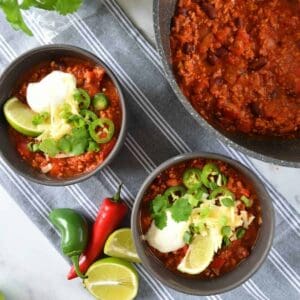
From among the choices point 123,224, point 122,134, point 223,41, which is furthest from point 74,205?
point 223,41

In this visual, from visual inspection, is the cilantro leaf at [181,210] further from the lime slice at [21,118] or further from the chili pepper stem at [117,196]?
the lime slice at [21,118]

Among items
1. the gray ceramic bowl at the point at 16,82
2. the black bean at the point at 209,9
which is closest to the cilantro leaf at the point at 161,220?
the gray ceramic bowl at the point at 16,82

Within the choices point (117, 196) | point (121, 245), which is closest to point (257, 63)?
point (117, 196)

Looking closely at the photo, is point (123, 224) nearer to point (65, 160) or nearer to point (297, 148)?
point (65, 160)

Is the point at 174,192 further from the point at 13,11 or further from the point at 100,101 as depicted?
the point at 13,11

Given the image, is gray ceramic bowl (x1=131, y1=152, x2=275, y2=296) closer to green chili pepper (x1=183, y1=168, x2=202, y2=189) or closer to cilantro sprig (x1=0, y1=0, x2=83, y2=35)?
green chili pepper (x1=183, y1=168, x2=202, y2=189)
